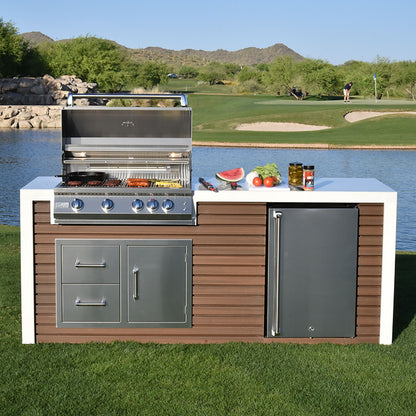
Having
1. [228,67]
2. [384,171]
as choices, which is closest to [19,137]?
[384,171]

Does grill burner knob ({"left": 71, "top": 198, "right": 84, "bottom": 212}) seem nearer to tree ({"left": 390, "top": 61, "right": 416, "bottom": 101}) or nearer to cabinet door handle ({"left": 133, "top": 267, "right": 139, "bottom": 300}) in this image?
cabinet door handle ({"left": 133, "top": 267, "right": 139, "bottom": 300})

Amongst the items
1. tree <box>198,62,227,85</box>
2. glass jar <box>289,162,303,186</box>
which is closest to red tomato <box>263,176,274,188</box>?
glass jar <box>289,162,303,186</box>

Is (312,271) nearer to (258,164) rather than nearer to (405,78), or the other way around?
(258,164)

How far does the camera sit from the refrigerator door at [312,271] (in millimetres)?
4535

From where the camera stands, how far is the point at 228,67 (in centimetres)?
11169

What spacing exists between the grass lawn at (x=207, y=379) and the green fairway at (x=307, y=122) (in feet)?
69.9

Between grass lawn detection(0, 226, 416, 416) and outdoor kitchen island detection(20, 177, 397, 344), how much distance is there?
0.11 metres

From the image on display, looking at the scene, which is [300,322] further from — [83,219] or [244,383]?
[83,219]

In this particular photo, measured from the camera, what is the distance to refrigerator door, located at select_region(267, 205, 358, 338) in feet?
14.9

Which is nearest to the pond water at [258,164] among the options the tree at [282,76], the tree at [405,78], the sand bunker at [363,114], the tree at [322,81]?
the sand bunker at [363,114]

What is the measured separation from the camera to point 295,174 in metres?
4.75

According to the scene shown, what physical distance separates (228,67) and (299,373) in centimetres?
11013

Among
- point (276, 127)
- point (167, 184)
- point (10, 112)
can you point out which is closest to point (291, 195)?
point (167, 184)

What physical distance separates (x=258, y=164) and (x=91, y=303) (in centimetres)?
1495
